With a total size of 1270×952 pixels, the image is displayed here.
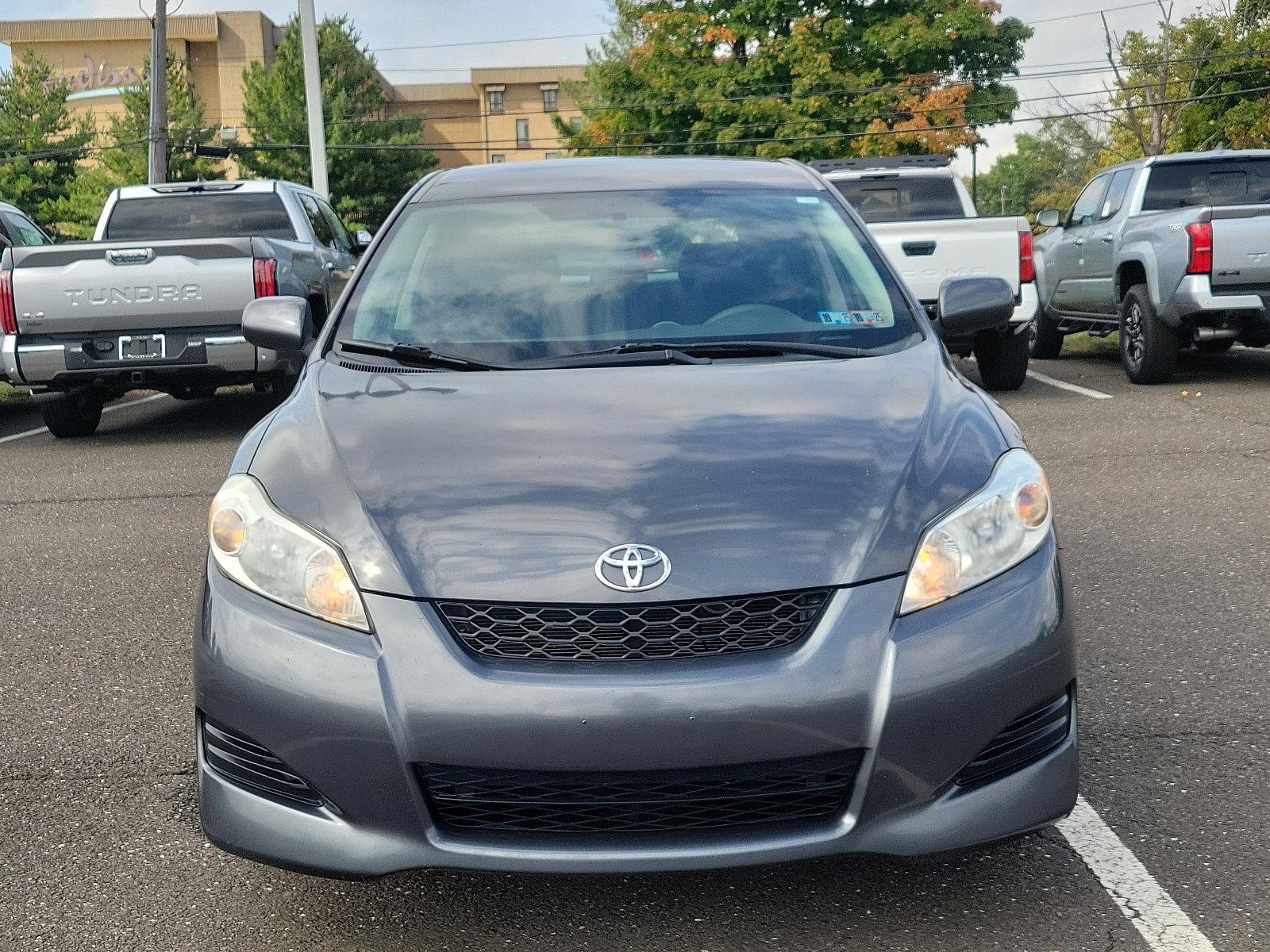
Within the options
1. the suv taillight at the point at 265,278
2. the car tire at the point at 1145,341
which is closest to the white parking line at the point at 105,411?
the suv taillight at the point at 265,278

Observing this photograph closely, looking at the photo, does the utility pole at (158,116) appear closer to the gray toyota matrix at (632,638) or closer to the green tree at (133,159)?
the gray toyota matrix at (632,638)

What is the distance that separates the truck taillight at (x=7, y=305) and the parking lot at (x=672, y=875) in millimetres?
3511

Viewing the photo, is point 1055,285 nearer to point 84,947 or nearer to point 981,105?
point 84,947

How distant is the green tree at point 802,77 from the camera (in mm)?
41500

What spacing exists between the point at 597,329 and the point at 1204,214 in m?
8.62

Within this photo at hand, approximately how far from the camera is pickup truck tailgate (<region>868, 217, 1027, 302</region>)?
11.0 meters

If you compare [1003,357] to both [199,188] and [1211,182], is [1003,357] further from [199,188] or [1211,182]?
[199,188]

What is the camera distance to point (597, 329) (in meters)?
3.87

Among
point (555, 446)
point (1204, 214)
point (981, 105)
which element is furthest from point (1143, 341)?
point (981, 105)

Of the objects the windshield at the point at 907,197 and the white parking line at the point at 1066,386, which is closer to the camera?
the white parking line at the point at 1066,386

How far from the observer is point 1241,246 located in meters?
11.0

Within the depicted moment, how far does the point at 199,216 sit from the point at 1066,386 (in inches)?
300

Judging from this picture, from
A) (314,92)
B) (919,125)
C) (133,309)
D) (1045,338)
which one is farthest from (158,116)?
(919,125)

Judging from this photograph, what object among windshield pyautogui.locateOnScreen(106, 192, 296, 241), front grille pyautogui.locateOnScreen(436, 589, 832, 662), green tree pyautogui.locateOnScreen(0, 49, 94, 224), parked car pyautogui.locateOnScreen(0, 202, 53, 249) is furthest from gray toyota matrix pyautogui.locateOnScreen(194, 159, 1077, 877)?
green tree pyautogui.locateOnScreen(0, 49, 94, 224)
